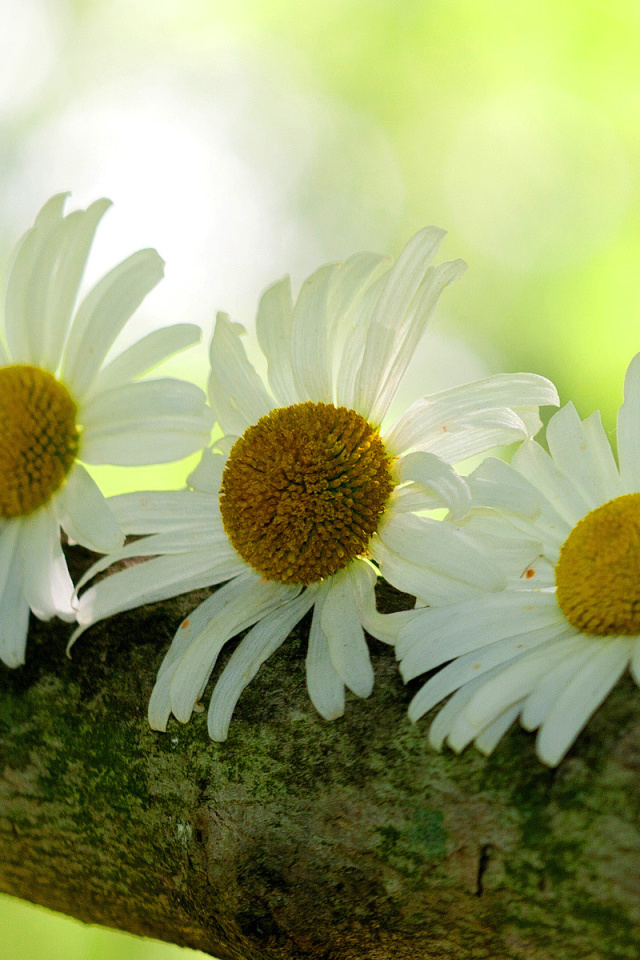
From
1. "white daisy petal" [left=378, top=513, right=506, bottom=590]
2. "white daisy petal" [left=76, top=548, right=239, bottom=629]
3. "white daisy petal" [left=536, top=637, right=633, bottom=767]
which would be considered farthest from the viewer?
"white daisy petal" [left=76, top=548, right=239, bottom=629]

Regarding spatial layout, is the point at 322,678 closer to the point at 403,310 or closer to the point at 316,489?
the point at 316,489

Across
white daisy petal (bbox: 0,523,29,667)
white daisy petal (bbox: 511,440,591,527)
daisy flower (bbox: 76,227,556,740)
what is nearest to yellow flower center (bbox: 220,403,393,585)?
daisy flower (bbox: 76,227,556,740)

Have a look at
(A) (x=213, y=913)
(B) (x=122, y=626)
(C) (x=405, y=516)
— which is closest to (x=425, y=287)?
(C) (x=405, y=516)

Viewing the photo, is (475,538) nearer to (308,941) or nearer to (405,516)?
(405,516)

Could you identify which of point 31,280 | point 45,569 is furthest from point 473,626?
point 31,280

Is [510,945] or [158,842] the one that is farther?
[158,842]

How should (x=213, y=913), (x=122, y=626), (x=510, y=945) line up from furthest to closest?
(x=122, y=626) → (x=213, y=913) → (x=510, y=945)

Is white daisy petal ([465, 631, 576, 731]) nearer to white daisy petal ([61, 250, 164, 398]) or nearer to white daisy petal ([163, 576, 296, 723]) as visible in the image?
white daisy petal ([163, 576, 296, 723])
